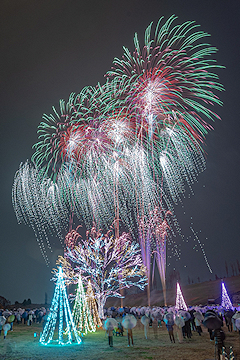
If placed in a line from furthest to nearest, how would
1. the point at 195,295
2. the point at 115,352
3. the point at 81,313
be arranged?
the point at 195,295 → the point at 81,313 → the point at 115,352

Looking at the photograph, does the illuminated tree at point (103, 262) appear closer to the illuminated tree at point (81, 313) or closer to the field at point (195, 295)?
the illuminated tree at point (81, 313)

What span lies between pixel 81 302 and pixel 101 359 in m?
12.3

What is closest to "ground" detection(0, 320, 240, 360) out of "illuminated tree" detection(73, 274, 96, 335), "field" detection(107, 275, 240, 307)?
"illuminated tree" detection(73, 274, 96, 335)

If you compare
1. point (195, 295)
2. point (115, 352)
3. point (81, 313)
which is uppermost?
point (81, 313)

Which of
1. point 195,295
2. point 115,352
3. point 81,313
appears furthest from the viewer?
point 195,295

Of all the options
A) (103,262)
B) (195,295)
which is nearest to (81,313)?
(103,262)

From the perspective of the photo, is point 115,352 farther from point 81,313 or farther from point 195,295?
point 195,295

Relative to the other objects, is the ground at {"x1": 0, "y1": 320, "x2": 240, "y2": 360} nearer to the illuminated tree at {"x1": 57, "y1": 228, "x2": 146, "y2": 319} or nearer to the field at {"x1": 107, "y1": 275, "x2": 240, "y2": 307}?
the illuminated tree at {"x1": 57, "y1": 228, "x2": 146, "y2": 319}

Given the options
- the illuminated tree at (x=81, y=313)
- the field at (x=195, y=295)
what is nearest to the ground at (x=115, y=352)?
the illuminated tree at (x=81, y=313)

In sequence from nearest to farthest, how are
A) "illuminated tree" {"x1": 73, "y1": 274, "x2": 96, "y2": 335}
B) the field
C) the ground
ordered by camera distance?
the ground → "illuminated tree" {"x1": 73, "y1": 274, "x2": 96, "y2": 335} → the field

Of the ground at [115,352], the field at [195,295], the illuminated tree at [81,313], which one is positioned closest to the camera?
the ground at [115,352]

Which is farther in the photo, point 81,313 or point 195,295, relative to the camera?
point 195,295

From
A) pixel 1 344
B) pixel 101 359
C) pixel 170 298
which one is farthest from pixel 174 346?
pixel 170 298

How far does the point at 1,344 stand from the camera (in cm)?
1527
